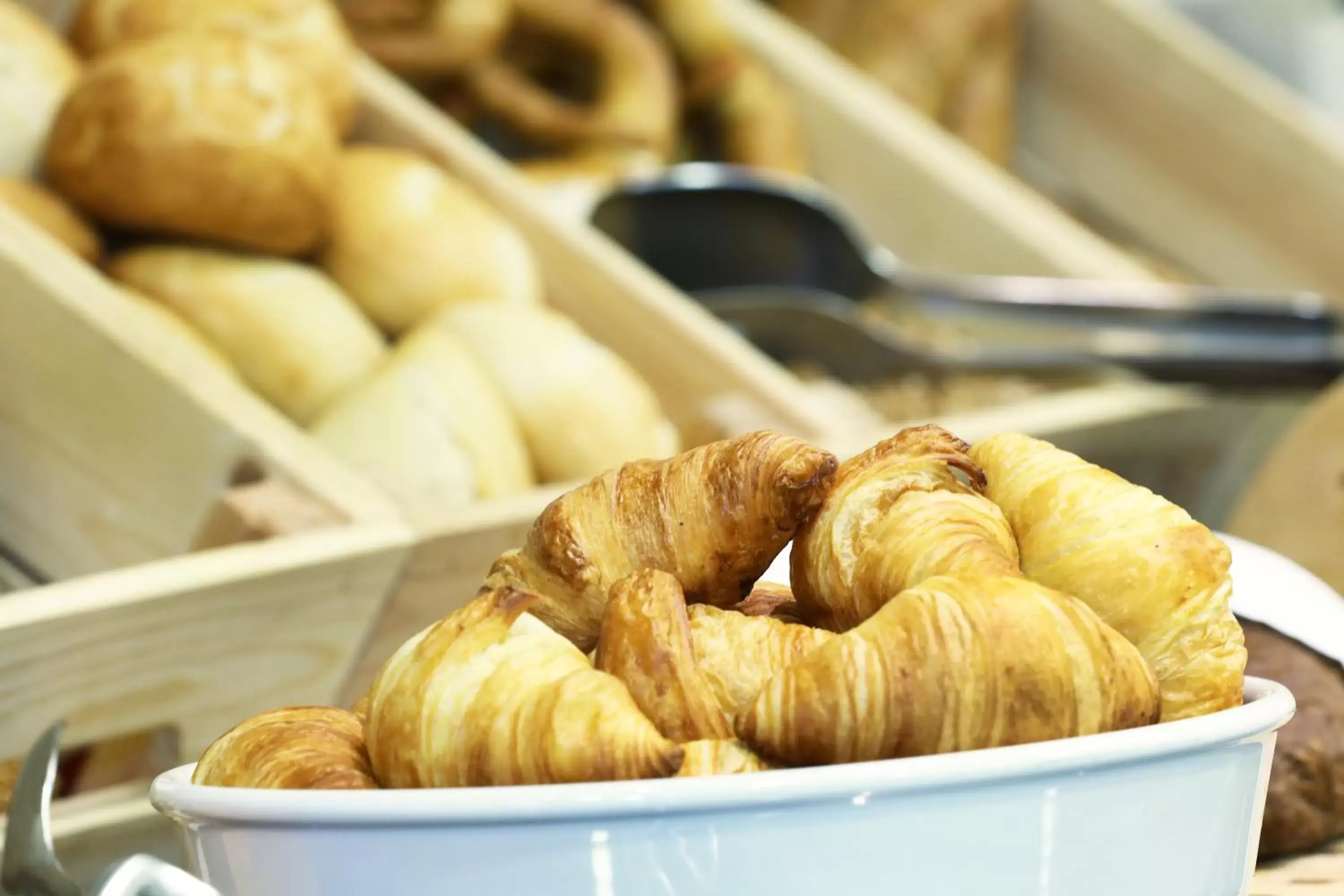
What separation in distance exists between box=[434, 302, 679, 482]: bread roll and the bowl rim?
559 millimetres

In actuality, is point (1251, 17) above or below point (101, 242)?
above

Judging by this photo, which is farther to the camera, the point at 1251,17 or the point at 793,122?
the point at 1251,17

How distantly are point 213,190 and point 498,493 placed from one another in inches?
9.4

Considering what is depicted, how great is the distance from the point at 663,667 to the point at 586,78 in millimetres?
1136

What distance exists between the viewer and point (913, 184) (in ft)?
4.42

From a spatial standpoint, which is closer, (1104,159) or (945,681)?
(945,681)

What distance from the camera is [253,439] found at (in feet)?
2.17

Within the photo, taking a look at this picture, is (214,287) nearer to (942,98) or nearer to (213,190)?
(213,190)

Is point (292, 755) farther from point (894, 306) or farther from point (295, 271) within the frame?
point (894, 306)

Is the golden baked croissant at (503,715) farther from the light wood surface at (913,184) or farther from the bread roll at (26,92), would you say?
the light wood surface at (913,184)

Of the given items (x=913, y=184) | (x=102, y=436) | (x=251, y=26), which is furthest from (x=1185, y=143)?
(x=102, y=436)

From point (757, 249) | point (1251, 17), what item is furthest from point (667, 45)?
point (1251, 17)

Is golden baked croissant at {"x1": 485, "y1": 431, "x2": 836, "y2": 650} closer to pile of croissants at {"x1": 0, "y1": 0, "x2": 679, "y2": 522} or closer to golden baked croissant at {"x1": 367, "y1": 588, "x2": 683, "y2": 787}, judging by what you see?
golden baked croissant at {"x1": 367, "y1": 588, "x2": 683, "y2": 787}

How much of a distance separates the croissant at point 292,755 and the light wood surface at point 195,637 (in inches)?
9.8
